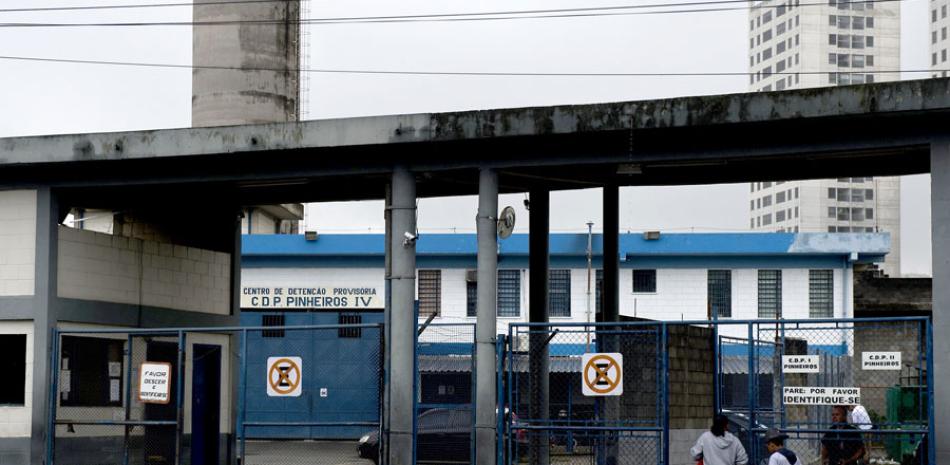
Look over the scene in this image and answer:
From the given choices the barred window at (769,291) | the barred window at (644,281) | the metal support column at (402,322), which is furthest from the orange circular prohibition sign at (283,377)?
the barred window at (769,291)

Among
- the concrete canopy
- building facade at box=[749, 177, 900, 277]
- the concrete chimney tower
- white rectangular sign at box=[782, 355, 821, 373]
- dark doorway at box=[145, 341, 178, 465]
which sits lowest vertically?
dark doorway at box=[145, 341, 178, 465]

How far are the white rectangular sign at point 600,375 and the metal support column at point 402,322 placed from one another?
128 inches

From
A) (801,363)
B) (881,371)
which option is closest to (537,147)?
(801,363)

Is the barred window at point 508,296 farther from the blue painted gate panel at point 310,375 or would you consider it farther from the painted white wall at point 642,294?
the blue painted gate panel at point 310,375

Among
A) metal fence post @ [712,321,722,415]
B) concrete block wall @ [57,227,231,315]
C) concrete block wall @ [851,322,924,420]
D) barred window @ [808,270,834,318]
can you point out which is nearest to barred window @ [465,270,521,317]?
barred window @ [808,270,834,318]

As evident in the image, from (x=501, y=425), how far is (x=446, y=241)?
2781 centimetres

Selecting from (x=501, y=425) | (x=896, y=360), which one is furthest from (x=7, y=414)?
(x=896, y=360)

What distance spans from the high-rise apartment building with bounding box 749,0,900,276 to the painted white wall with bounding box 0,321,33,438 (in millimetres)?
142774

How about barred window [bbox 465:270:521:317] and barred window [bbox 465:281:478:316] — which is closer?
barred window [bbox 465:270:521:317]

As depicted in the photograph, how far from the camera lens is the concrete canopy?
17.4 m

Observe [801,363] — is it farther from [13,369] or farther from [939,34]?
[939,34]

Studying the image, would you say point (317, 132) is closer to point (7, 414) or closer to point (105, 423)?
point (105, 423)

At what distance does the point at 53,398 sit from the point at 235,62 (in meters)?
28.6

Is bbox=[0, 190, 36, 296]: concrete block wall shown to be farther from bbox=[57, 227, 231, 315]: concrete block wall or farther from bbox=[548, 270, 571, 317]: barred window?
bbox=[548, 270, 571, 317]: barred window
